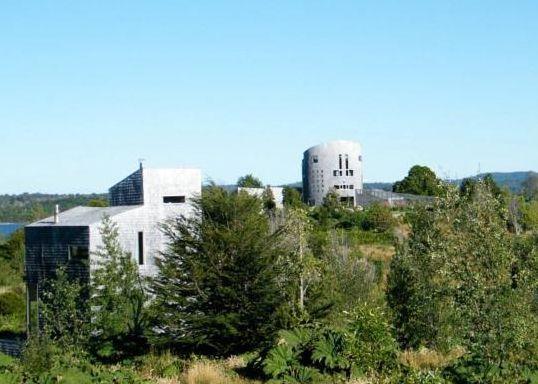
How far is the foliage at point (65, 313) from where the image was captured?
26.5m

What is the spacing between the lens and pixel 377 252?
6041cm

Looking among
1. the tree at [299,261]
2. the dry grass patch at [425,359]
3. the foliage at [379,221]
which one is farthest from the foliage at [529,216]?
the dry grass patch at [425,359]

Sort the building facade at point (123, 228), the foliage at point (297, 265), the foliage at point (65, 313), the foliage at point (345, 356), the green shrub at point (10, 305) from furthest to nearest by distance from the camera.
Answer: the green shrub at point (10, 305) → the building facade at point (123, 228) → the foliage at point (65, 313) → the foliage at point (297, 265) → the foliage at point (345, 356)

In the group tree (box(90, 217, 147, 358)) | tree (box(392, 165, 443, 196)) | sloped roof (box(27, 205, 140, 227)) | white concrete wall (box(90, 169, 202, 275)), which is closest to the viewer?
tree (box(90, 217, 147, 358))

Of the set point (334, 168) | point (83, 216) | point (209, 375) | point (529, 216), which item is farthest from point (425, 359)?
point (334, 168)

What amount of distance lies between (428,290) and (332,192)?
6657 centimetres

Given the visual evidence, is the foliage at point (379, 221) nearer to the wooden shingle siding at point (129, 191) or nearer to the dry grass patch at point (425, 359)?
the wooden shingle siding at point (129, 191)

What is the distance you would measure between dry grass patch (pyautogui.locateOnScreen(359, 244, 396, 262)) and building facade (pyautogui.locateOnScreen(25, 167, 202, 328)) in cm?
2580

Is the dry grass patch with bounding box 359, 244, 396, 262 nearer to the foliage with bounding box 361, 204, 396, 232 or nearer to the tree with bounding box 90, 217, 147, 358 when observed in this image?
the foliage with bounding box 361, 204, 396, 232

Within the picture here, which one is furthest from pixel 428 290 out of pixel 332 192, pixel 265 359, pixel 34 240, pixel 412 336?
pixel 332 192

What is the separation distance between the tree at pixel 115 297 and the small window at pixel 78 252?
547mm

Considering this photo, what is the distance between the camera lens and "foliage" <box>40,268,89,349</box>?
87.1ft

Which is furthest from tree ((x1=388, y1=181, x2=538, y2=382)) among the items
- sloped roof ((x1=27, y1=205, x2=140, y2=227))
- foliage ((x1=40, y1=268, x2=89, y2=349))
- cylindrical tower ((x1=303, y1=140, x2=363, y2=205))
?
cylindrical tower ((x1=303, y1=140, x2=363, y2=205))

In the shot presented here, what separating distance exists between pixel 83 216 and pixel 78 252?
Result: 2.29 metres
